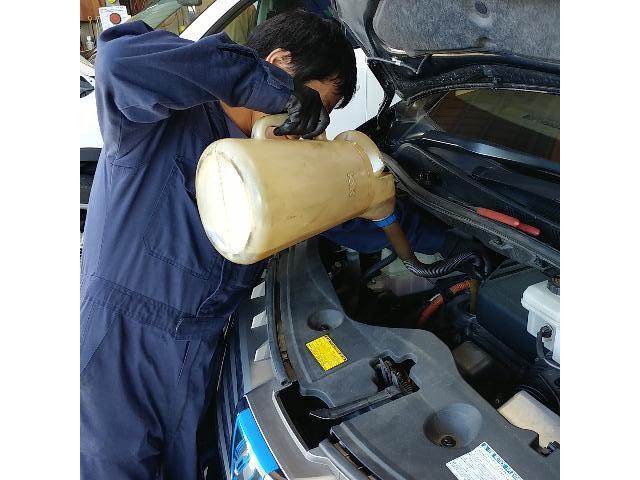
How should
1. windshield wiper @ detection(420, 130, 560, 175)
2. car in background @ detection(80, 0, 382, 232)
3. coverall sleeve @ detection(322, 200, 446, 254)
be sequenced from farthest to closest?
1. car in background @ detection(80, 0, 382, 232)
2. coverall sleeve @ detection(322, 200, 446, 254)
3. windshield wiper @ detection(420, 130, 560, 175)

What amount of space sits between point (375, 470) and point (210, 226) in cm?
52

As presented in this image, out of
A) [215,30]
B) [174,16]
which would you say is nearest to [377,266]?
[215,30]

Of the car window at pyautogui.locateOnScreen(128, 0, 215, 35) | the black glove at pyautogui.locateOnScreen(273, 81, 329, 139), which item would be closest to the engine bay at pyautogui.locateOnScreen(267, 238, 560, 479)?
the black glove at pyautogui.locateOnScreen(273, 81, 329, 139)

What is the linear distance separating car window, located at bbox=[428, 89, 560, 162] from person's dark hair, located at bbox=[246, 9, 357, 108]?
0.41m

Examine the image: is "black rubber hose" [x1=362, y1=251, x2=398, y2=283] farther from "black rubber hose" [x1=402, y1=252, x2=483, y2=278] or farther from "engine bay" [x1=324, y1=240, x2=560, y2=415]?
"black rubber hose" [x1=402, y1=252, x2=483, y2=278]

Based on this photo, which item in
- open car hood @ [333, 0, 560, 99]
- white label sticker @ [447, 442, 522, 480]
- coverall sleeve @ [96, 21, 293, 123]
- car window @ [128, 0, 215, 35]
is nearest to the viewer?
white label sticker @ [447, 442, 522, 480]

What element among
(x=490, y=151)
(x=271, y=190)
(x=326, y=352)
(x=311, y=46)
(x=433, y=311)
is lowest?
(x=433, y=311)

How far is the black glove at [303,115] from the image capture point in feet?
3.52

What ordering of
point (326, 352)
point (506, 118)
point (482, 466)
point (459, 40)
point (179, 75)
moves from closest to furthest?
point (482, 466) < point (179, 75) < point (326, 352) < point (459, 40) < point (506, 118)

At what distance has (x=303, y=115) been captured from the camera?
108cm

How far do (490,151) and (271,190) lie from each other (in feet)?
2.55

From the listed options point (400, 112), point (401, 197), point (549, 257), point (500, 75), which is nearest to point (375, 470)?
point (549, 257)

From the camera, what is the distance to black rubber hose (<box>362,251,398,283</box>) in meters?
1.58

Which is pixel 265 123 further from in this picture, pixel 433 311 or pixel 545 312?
pixel 433 311
